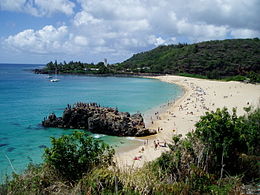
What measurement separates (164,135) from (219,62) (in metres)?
87.0

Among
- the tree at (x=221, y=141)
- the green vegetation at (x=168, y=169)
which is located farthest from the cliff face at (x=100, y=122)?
the tree at (x=221, y=141)

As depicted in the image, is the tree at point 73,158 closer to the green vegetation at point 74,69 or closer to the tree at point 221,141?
the tree at point 221,141

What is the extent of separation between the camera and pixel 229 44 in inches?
4712

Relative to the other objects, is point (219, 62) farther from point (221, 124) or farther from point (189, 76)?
point (221, 124)

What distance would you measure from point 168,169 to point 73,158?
327 centimetres

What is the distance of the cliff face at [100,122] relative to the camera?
882 inches

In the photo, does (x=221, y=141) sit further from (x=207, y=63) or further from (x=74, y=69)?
(x=74, y=69)

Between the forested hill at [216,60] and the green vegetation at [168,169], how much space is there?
8644cm

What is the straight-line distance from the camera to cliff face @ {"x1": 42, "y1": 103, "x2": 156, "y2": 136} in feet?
73.5

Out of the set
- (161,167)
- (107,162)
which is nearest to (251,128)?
(161,167)

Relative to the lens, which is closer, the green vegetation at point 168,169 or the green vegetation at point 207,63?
the green vegetation at point 168,169

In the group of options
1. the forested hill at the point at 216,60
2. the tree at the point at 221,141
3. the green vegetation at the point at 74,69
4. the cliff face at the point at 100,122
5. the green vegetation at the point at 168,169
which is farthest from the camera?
the green vegetation at the point at 74,69

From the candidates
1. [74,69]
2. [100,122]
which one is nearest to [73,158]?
[100,122]

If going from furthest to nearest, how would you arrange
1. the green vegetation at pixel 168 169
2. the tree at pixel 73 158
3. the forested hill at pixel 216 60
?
the forested hill at pixel 216 60
the tree at pixel 73 158
the green vegetation at pixel 168 169
